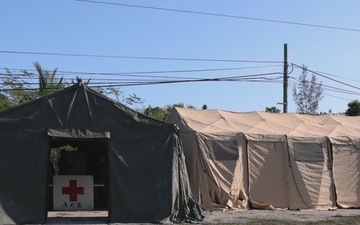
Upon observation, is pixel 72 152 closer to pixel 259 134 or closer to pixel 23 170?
pixel 23 170

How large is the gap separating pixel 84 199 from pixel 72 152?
3480 mm

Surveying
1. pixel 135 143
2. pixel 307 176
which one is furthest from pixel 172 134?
pixel 307 176

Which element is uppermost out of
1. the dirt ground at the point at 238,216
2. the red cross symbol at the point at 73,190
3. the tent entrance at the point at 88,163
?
the tent entrance at the point at 88,163

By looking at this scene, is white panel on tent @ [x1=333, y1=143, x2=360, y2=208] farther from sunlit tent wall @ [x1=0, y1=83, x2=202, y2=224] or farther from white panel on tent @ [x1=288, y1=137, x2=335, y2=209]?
sunlit tent wall @ [x1=0, y1=83, x2=202, y2=224]

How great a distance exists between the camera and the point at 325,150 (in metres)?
19.3

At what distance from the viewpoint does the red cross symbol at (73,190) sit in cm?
1614

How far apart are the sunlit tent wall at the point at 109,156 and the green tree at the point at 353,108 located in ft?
95.5

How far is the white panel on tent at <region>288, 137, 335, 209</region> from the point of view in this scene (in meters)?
18.7

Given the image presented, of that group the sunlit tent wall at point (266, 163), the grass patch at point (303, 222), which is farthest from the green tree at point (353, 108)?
the grass patch at point (303, 222)

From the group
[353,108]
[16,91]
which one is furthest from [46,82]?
[353,108]

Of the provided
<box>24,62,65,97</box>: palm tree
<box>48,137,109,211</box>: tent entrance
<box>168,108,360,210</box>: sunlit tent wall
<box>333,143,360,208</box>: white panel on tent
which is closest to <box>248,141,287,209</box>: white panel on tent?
<box>168,108,360,210</box>: sunlit tent wall

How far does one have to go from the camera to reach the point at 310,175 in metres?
18.9

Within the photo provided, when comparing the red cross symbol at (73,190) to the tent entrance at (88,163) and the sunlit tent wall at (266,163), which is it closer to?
the tent entrance at (88,163)

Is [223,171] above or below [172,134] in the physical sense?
below
